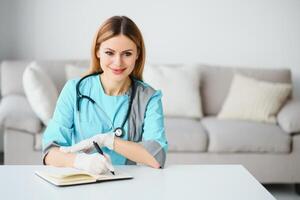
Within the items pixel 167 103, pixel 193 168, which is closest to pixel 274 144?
pixel 167 103

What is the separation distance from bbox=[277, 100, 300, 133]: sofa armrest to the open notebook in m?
2.30

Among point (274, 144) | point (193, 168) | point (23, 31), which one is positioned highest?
point (23, 31)

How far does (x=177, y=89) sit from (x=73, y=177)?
2.57 m

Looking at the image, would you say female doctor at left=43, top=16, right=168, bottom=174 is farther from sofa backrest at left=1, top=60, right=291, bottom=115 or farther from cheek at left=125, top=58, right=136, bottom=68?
sofa backrest at left=1, top=60, right=291, bottom=115

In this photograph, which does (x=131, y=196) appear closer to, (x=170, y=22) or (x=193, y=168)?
(x=193, y=168)

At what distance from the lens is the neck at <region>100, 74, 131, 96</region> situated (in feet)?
7.41

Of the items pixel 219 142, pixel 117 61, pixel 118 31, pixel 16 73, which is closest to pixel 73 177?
pixel 117 61

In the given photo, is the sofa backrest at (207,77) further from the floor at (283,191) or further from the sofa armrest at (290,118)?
the floor at (283,191)

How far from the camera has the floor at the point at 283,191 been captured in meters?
3.97

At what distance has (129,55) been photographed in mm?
2189

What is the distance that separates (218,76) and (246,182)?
272cm

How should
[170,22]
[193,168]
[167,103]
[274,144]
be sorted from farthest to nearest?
[170,22] < [167,103] < [274,144] < [193,168]

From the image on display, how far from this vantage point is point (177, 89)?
4.37 metres

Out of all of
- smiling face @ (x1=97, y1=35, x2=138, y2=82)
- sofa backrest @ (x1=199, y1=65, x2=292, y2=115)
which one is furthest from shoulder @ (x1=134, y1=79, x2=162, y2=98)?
sofa backrest @ (x1=199, y1=65, x2=292, y2=115)
